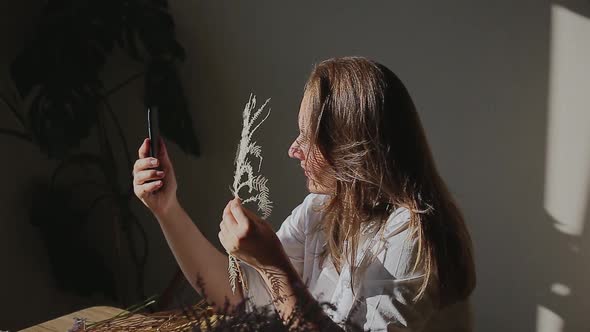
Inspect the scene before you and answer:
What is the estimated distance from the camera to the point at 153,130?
4.97 ft

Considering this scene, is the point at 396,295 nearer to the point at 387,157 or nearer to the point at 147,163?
the point at 387,157

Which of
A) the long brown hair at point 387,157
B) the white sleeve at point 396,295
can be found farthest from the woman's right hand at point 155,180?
the white sleeve at point 396,295

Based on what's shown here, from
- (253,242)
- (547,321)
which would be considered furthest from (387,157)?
(547,321)

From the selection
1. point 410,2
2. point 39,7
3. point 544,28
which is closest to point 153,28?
point 39,7

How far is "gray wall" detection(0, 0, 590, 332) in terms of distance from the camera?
1.95 metres

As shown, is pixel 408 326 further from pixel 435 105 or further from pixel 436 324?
pixel 435 105

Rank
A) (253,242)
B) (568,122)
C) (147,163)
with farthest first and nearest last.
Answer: (568,122) → (147,163) → (253,242)

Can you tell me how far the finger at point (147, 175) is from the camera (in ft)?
5.27

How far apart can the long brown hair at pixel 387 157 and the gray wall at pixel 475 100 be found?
2.30 ft

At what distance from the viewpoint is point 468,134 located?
2.07 m

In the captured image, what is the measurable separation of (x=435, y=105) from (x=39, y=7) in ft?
5.52

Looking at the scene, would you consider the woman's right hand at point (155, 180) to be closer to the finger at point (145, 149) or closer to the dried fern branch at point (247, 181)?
the finger at point (145, 149)

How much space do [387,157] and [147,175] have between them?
570 millimetres

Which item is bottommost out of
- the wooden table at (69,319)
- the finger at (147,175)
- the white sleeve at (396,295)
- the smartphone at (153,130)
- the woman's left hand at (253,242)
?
the wooden table at (69,319)
